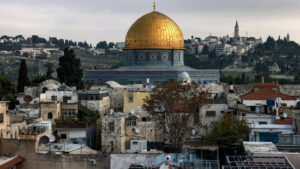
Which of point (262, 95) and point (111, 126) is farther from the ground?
point (262, 95)

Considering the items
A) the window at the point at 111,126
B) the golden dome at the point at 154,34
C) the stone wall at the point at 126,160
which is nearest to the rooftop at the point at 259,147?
the stone wall at the point at 126,160

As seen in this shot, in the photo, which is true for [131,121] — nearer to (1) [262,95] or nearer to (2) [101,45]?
(1) [262,95]

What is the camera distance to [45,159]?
18625mm

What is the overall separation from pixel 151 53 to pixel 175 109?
2474cm

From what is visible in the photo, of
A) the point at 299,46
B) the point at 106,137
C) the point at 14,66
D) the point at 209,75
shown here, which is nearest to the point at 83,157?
the point at 106,137

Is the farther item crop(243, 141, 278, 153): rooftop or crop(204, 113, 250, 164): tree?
crop(204, 113, 250, 164): tree

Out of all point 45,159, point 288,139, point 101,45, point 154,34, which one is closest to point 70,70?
point 154,34

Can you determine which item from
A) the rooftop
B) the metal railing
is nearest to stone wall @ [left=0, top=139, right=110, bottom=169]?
the rooftop

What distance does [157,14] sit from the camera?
49.9 metres

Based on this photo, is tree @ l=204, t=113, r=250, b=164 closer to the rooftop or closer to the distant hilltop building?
the rooftop

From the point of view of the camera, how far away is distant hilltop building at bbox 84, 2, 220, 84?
47406 mm

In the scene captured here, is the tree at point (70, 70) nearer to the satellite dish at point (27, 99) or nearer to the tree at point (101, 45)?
the satellite dish at point (27, 99)

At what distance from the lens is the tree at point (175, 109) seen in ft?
76.0

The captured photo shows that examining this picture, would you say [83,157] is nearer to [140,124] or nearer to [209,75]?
[140,124]
